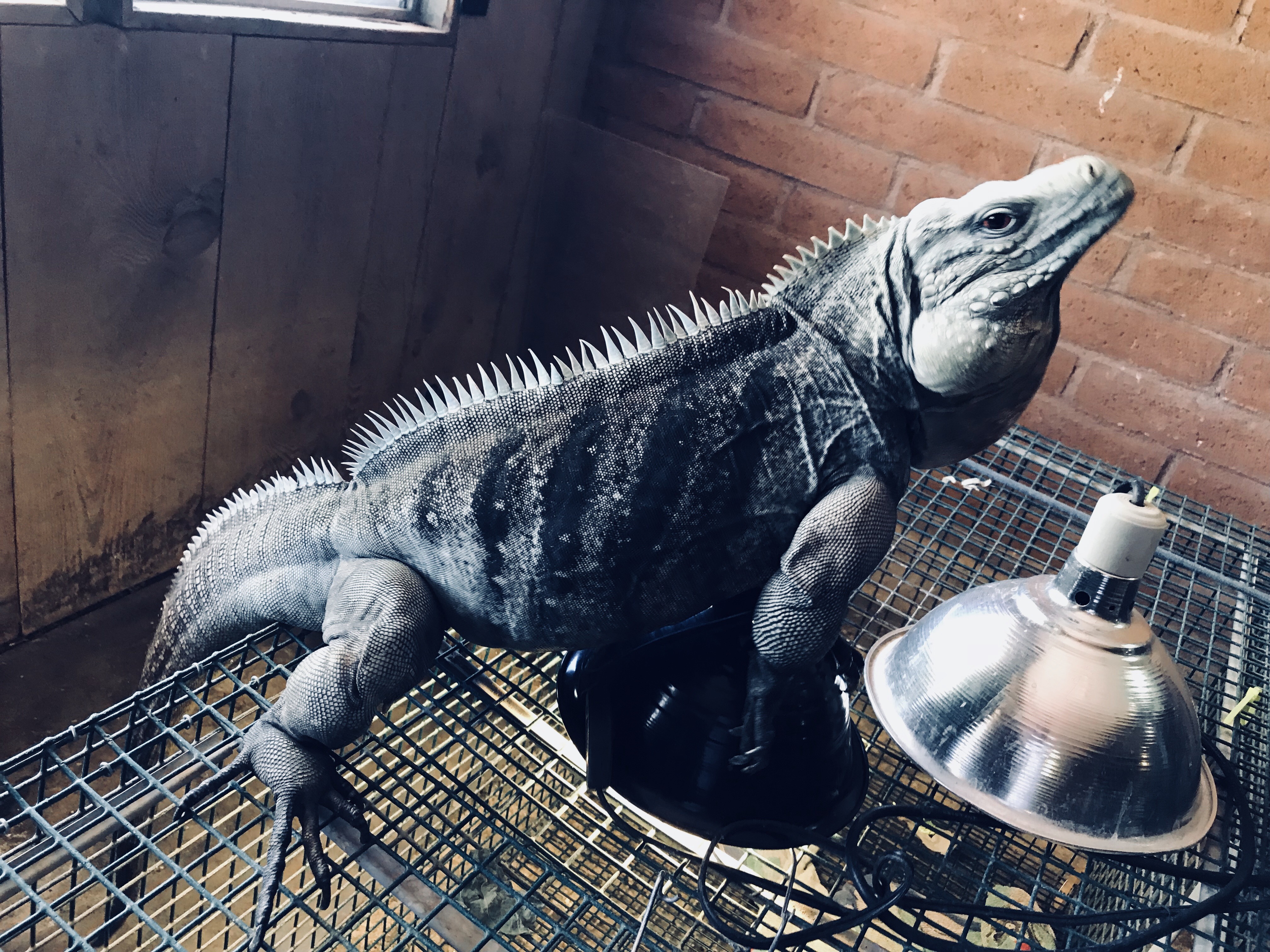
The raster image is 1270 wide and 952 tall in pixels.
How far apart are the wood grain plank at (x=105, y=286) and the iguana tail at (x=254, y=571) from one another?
52cm

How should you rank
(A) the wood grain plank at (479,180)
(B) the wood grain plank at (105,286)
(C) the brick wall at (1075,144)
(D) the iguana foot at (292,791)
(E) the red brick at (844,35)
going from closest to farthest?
(D) the iguana foot at (292,791)
(B) the wood grain plank at (105,286)
(C) the brick wall at (1075,144)
(E) the red brick at (844,35)
(A) the wood grain plank at (479,180)

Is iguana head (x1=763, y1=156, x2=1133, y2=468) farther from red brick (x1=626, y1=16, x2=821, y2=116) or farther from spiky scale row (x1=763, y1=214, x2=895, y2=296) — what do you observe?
red brick (x1=626, y1=16, x2=821, y2=116)

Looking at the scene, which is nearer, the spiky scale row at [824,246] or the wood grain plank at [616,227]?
the spiky scale row at [824,246]

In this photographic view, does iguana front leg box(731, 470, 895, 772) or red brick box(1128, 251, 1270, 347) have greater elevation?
red brick box(1128, 251, 1270, 347)

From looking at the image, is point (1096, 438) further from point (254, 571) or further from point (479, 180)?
point (254, 571)

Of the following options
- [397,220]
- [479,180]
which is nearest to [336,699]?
[397,220]

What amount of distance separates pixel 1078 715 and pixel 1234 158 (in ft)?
5.84

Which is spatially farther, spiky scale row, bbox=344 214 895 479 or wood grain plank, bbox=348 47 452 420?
wood grain plank, bbox=348 47 452 420

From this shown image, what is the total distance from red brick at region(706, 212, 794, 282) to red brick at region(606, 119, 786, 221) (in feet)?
0.09

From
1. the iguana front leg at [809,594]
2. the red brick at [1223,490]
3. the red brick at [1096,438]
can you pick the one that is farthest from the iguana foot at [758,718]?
the red brick at [1223,490]

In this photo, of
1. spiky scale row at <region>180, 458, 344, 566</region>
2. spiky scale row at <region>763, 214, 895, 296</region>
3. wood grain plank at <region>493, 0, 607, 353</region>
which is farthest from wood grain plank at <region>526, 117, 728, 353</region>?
spiky scale row at <region>763, 214, 895, 296</region>

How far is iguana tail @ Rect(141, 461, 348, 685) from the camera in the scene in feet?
4.51

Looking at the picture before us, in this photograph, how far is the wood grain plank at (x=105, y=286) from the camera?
166cm

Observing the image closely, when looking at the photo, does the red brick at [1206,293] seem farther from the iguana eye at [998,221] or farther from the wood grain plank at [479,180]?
the wood grain plank at [479,180]
